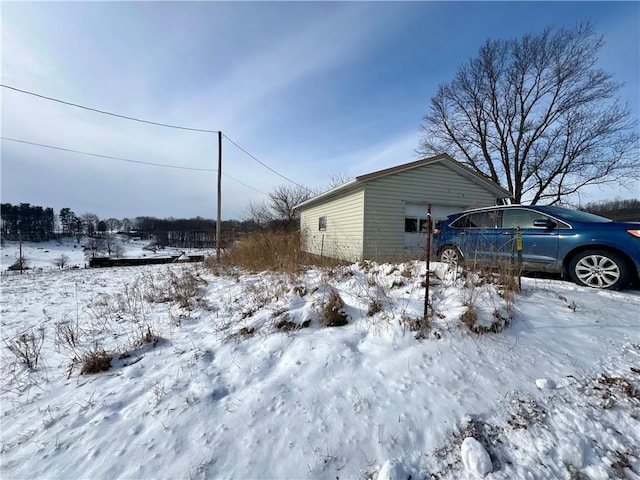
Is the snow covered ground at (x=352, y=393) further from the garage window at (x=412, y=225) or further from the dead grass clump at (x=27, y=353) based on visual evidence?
the garage window at (x=412, y=225)

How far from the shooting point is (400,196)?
9.16m

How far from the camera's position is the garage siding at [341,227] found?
9055mm

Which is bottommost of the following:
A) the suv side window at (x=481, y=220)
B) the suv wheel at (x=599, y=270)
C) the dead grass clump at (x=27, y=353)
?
the dead grass clump at (x=27, y=353)

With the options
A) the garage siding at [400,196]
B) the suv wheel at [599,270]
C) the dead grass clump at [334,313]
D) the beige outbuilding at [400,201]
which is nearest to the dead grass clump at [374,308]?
the dead grass clump at [334,313]

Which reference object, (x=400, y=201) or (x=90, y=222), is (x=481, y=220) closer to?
(x=400, y=201)

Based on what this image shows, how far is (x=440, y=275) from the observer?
3.59 metres

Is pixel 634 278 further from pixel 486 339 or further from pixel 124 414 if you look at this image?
pixel 124 414

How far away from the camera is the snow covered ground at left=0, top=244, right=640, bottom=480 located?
1423mm

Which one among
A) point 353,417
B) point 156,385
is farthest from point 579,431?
point 156,385

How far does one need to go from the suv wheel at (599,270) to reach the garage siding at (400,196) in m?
4.71

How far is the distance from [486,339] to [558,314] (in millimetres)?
1074

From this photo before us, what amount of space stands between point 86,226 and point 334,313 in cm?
9309

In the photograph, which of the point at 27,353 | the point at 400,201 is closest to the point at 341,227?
the point at 400,201

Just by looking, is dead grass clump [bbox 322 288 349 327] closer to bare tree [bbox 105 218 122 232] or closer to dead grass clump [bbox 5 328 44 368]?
dead grass clump [bbox 5 328 44 368]
